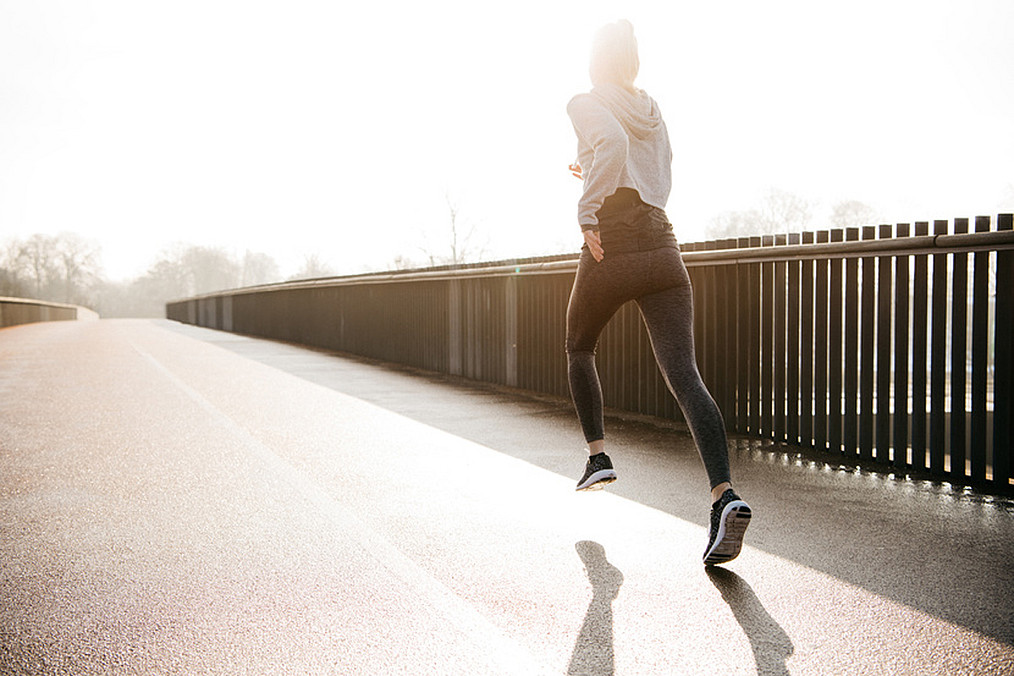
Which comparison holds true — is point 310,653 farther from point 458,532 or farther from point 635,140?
point 635,140

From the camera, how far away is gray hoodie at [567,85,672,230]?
343 centimetres

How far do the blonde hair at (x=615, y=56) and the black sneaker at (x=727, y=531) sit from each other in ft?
6.00

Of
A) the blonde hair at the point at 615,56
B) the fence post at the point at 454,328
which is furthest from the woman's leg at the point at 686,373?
the fence post at the point at 454,328

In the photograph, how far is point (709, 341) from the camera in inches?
246

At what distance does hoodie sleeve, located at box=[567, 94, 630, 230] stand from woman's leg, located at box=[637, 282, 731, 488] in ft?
1.44

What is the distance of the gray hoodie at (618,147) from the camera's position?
343 cm

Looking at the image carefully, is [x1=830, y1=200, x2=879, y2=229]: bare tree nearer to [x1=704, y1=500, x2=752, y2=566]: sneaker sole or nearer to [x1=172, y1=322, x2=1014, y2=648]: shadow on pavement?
[x1=172, y1=322, x2=1014, y2=648]: shadow on pavement

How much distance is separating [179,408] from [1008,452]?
257 inches

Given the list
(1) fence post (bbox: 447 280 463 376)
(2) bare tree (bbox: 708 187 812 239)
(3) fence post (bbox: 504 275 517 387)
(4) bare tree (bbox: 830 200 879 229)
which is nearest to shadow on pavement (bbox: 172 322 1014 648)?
(3) fence post (bbox: 504 275 517 387)

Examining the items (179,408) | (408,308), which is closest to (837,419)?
(179,408)

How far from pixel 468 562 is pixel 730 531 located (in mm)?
982

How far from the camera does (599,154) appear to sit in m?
3.43

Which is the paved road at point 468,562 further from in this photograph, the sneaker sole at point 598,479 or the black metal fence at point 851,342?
the black metal fence at point 851,342

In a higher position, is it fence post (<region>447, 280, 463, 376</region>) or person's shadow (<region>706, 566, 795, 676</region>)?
fence post (<region>447, 280, 463, 376</region>)
